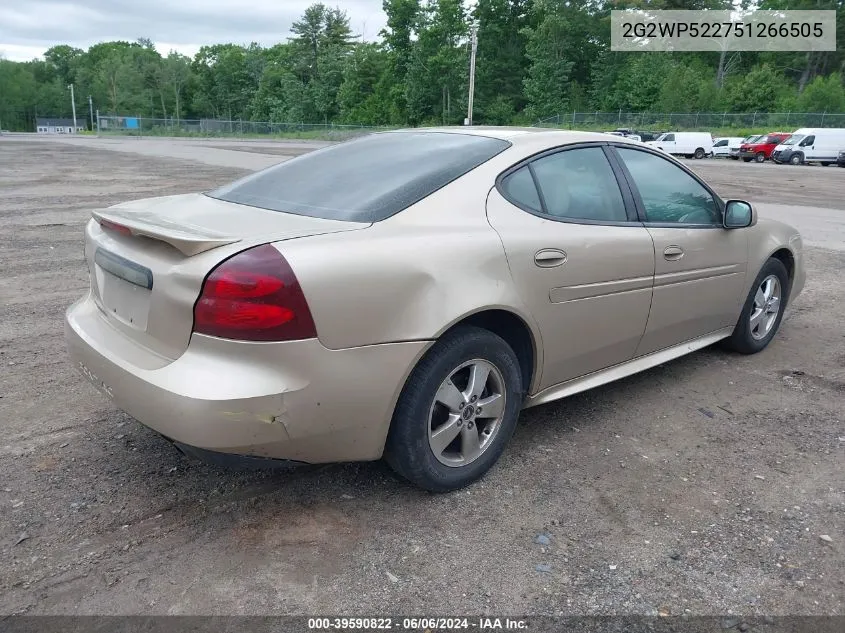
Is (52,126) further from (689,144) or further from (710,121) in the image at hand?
(689,144)

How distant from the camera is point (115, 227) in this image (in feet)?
9.57

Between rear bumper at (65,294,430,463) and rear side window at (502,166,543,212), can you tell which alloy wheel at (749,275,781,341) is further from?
rear bumper at (65,294,430,463)

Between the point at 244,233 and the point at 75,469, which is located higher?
the point at 244,233

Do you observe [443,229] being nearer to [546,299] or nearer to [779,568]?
[546,299]

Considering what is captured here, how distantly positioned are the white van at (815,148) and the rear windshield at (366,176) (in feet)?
121

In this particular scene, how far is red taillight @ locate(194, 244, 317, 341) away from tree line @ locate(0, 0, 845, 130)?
62.1 meters

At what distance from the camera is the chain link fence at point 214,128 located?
67812mm

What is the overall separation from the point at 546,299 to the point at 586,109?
74.1 m

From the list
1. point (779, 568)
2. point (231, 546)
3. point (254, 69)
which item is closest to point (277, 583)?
point (231, 546)

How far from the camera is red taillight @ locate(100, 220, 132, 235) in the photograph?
2.82 m

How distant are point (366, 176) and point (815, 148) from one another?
125ft

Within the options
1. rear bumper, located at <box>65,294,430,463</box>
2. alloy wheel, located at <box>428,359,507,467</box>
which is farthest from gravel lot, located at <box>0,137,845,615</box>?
rear bumper, located at <box>65,294,430,463</box>

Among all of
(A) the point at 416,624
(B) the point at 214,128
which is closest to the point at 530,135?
(A) the point at 416,624

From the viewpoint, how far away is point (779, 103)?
58906mm
